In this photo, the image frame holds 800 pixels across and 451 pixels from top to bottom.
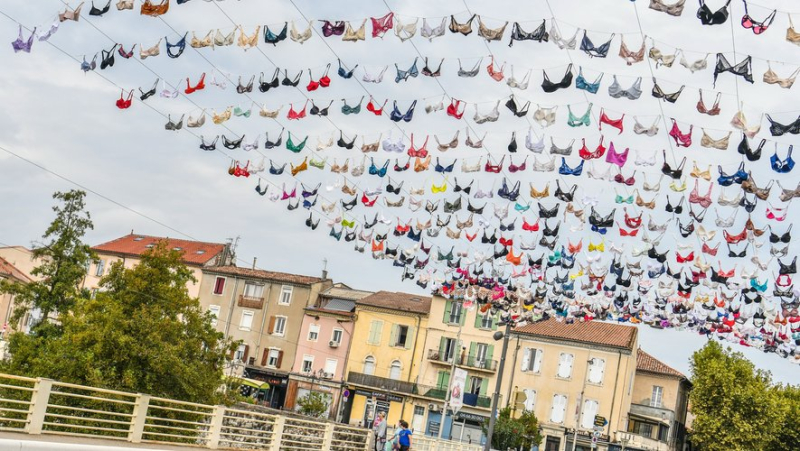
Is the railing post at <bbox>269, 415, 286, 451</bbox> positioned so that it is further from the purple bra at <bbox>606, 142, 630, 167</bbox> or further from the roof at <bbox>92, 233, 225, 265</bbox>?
the roof at <bbox>92, 233, 225, 265</bbox>

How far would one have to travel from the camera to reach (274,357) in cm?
7025

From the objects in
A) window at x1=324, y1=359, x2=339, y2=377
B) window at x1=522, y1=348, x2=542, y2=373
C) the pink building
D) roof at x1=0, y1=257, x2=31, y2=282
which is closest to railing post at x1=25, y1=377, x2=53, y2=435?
window at x1=522, y1=348, x2=542, y2=373

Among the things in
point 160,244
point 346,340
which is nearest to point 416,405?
point 346,340

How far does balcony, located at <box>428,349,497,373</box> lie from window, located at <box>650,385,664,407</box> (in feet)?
40.5

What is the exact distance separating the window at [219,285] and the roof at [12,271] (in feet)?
74.4

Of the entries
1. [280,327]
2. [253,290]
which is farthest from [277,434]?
[253,290]

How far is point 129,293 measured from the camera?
3428cm

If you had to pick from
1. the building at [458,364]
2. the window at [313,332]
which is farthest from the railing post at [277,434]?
the window at [313,332]

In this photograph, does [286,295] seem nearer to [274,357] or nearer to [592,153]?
[274,357]

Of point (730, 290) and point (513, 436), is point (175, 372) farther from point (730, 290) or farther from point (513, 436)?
point (513, 436)

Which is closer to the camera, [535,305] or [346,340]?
[535,305]

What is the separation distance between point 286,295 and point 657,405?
2877 centimetres

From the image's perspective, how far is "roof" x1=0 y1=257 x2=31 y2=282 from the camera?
8473 cm

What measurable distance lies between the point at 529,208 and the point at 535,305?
14666 mm
